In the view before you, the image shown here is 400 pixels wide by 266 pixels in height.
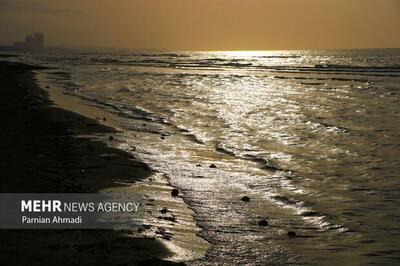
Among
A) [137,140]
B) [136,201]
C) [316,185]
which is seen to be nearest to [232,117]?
[137,140]

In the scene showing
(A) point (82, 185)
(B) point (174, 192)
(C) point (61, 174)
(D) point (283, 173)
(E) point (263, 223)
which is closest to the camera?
(E) point (263, 223)

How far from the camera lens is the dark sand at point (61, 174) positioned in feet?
23.6

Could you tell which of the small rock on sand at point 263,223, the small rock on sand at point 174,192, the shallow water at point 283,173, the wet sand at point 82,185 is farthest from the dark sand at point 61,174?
the small rock on sand at point 263,223

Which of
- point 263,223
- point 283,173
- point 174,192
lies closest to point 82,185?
point 174,192

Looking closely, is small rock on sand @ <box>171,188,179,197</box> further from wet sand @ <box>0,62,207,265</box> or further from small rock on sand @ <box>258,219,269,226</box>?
small rock on sand @ <box>258,219,269,226</box>

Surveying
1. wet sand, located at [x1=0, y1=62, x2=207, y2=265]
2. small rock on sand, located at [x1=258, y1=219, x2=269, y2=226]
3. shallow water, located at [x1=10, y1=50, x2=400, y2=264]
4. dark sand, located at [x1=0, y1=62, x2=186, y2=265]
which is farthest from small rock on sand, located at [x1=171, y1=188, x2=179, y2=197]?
small rock on sand, located at [x1=258, y1=219, x2=269, y2=226]

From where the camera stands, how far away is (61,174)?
38.5 ft

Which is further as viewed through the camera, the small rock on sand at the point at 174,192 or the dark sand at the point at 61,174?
the small rock on sand at the point at 174,192

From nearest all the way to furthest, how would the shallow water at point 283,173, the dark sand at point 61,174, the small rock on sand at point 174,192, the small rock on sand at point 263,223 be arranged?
the dark sand at point 61,174 < the shallow water at point 283,173 < the small rock on sand at point 263,223 < the small rock on sand at point 174,192

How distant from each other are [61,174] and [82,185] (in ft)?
3.44

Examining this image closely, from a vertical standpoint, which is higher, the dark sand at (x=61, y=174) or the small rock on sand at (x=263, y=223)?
the dark sand at (x=61, y=174)

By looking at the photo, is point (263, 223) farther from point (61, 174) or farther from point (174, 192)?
point (61, 174)

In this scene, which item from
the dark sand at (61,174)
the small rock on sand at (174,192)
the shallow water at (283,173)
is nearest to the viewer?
the dark sand at (61,174)

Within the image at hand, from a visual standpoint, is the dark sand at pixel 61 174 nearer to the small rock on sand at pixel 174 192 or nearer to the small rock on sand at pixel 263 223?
the small rock on sand at pixel 174 192
